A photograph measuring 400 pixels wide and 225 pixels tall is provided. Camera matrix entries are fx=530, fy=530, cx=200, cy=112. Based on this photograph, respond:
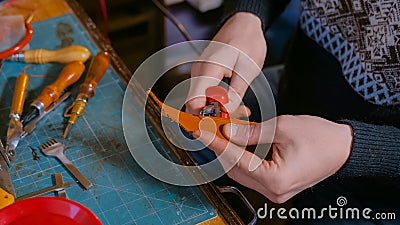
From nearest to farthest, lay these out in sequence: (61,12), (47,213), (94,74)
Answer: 1. (47,213)
2. (94,74)
3. (61,12)

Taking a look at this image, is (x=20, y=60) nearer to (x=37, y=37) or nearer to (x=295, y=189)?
(x=37, y=37)

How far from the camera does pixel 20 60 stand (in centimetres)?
88

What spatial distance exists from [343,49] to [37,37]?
0.53m

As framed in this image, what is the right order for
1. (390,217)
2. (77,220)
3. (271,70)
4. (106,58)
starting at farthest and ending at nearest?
(271,70) < (106,58) < (390,217) < (77,220)

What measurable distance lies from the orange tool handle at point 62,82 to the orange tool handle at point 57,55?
14 millimetres

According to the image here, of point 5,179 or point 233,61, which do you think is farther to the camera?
point 233,61

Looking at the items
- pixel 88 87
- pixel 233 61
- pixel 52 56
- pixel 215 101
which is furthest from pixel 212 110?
pixel 52 56

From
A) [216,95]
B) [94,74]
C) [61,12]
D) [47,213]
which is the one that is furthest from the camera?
[61,12]

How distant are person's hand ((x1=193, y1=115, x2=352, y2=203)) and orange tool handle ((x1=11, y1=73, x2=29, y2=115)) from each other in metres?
0.29

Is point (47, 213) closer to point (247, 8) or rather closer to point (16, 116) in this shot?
point (16, 116)

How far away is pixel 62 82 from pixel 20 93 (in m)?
0.06

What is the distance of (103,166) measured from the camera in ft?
2.40

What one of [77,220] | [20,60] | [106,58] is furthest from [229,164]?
[20,60]
